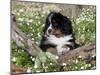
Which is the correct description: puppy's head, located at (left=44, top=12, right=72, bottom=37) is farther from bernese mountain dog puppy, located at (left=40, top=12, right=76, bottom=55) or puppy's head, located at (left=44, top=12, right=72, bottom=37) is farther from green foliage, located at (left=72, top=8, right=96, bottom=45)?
green foliage, located at (left=72, top=8, right=96, bottom=45)

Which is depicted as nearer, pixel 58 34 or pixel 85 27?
pixel 58 34

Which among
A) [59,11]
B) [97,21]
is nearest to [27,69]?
[59,11]

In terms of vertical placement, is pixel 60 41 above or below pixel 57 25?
below

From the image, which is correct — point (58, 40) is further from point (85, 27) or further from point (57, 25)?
point (85, 27)

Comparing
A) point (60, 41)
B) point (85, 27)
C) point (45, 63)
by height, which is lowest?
point (45, 63)

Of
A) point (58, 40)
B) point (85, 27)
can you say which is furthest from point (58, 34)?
point (85, 27)

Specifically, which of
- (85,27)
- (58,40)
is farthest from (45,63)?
(85,27)

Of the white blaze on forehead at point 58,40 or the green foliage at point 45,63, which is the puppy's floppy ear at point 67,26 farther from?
the green foliage at point 45,63
